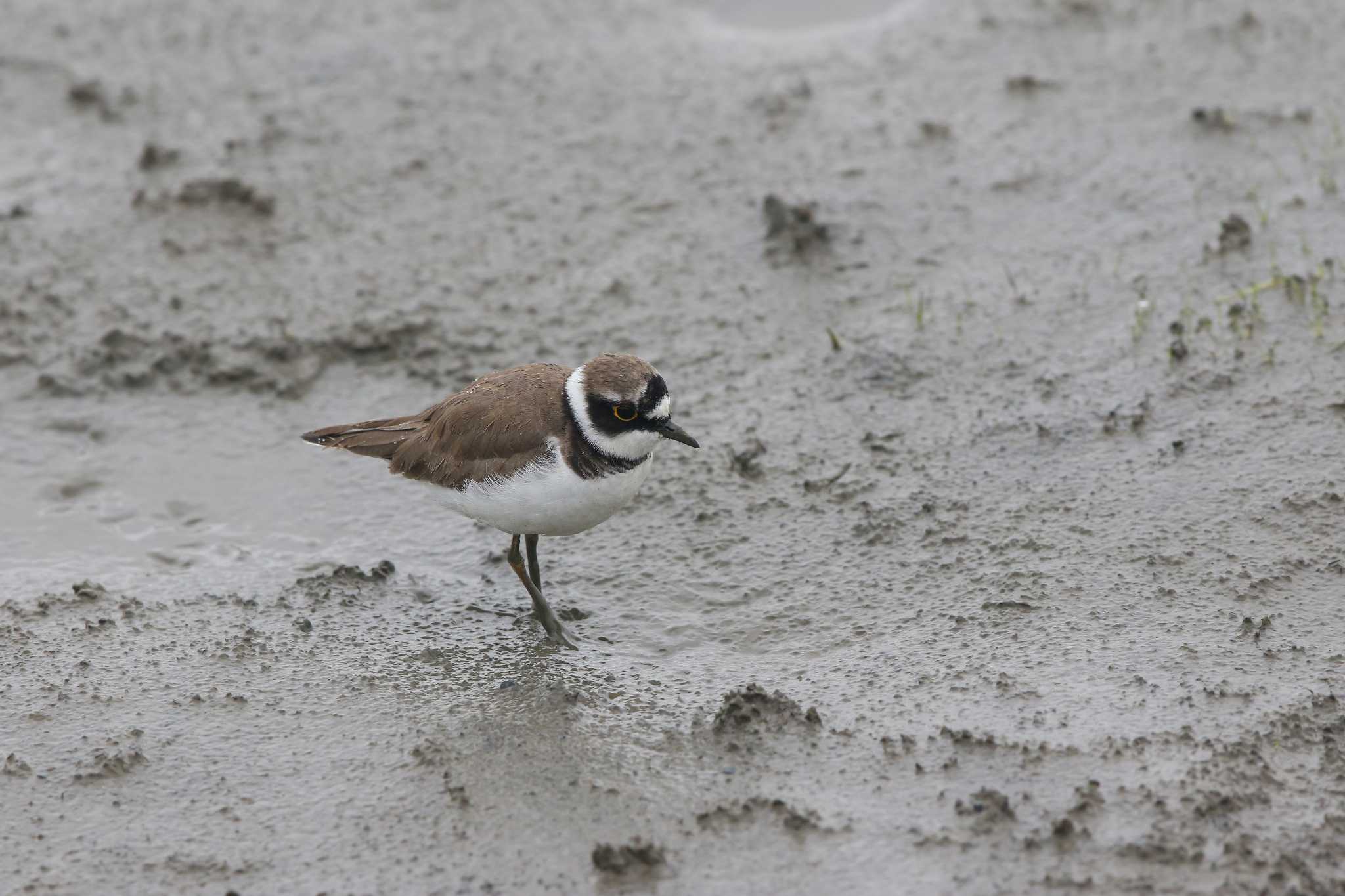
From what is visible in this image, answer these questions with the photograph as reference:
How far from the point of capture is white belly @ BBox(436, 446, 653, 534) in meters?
5.53

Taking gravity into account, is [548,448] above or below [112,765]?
above

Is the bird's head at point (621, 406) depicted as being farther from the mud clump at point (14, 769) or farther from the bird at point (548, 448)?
the mud clump at point (14, 769)

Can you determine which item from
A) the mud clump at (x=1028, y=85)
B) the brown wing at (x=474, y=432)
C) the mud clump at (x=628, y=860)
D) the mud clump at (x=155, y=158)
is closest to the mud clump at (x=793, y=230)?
the mud clump at (x=1028, y=85)

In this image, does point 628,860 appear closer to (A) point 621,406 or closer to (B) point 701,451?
(A) point 621,406

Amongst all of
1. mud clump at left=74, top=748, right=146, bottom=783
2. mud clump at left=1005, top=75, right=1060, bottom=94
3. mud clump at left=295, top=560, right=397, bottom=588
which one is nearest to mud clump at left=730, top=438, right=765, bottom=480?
mud clump at left=295, top=560, right=397, bottom=588

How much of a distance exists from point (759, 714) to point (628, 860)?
87cm

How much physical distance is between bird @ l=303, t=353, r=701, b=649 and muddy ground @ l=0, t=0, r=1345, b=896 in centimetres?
57

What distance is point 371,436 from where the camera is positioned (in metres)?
6.27

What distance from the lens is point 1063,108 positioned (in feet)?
30.4

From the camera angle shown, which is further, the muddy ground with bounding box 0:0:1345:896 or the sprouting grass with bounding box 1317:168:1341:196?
the sprouting grass with bounding box 1317:168:1341:196

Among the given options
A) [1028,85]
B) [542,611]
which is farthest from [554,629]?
[1028,85]

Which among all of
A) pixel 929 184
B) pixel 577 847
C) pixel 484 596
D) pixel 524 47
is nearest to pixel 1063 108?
pixel 929 184

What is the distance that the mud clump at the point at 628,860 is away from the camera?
4.41 metres

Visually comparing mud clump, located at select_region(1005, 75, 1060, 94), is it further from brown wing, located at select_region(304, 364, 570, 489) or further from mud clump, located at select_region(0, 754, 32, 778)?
mud clump, located at select_region(0, 754, 32, 778)
